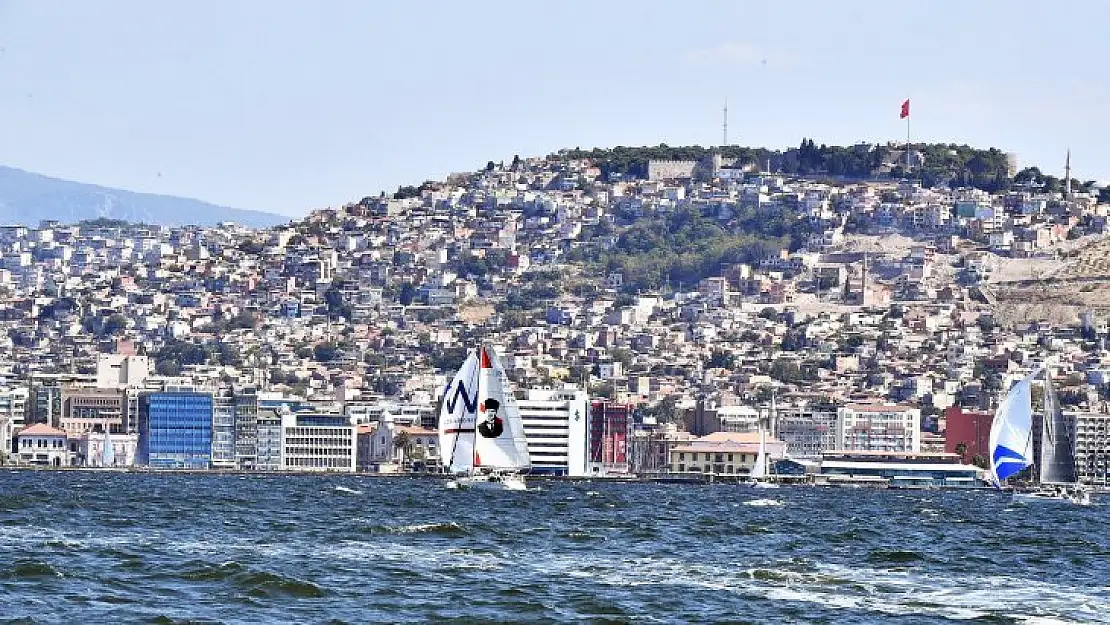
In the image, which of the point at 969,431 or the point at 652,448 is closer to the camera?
the point at 652,448

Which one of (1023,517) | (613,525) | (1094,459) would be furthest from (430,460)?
(613,525)

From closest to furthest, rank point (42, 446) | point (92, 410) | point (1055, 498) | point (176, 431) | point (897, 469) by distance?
point (1055, 498)
point (897, 469)
point (42, 446)
point (176, 431)
point (92, 410)

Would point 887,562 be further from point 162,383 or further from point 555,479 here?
point 162,383

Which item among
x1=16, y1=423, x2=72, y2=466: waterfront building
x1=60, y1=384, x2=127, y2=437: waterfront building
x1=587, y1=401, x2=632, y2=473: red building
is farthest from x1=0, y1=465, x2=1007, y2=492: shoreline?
x1=60, y1=384, x2=127, y2=437: waterfront building

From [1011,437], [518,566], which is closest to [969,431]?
[1011,437]

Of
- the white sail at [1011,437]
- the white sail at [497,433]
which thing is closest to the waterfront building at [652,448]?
the white sail at [1011,437]

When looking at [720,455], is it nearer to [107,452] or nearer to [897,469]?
[897,469]

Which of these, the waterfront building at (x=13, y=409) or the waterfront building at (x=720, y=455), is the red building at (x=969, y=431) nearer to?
the waterfront building at (x=720, y=455)

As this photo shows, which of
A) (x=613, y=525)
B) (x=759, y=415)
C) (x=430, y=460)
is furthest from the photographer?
(x=759, y=415)
